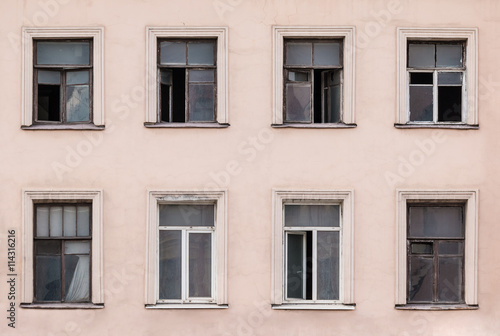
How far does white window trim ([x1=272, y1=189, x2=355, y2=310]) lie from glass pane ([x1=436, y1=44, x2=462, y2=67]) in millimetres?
2664

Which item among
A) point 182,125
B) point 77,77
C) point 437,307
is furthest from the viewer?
point 77,77

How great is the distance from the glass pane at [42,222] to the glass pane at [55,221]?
77mm

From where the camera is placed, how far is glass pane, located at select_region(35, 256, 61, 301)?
1561 cm

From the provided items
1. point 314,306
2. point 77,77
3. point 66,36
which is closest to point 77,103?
point 77,77

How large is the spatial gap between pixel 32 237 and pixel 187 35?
4.11m

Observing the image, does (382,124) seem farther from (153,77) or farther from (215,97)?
(153,77)

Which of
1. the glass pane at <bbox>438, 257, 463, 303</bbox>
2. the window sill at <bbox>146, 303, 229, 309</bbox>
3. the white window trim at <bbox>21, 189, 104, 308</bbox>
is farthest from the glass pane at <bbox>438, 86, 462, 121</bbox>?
the white window trim at <bbox>21, 189, 104, 308</bbox>

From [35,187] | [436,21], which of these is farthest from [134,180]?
[436,21]

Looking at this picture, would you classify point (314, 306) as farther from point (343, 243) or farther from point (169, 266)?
point (169, 266)

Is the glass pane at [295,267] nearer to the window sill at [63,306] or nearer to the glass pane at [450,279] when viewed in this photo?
the glass pane at [450,279]

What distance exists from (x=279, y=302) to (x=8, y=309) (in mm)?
4366

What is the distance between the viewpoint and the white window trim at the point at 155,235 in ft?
50.5

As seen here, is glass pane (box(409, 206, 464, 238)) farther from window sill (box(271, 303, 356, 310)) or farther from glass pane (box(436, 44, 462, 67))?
glass pane (box(436, 44, 462, 67))

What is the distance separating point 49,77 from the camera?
15.7m
